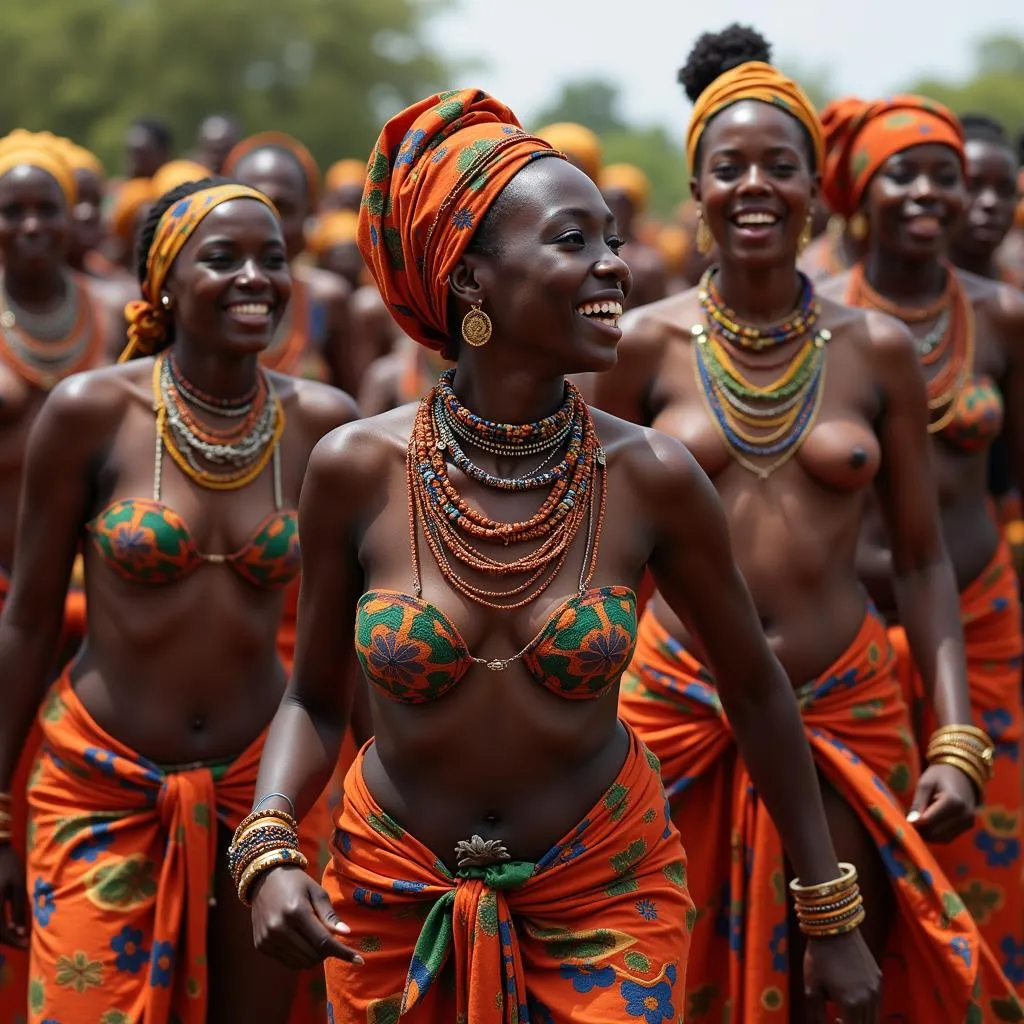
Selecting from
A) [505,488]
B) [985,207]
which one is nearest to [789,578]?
[505,488]

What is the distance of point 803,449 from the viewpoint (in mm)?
5082

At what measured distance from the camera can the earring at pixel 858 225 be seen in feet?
21.9

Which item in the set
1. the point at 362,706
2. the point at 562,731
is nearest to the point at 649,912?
the point at 562,731

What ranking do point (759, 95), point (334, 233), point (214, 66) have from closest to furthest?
point (759, 95) < point (334, 233) < point (214, 66)

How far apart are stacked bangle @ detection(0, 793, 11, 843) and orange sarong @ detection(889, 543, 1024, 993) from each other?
2585mm

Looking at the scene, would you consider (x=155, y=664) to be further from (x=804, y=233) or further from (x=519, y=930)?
(x=804, y=233)

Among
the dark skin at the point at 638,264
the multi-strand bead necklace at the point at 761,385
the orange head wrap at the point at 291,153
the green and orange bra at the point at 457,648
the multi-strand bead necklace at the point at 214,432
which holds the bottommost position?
the green and orange bra at the point at 457,648

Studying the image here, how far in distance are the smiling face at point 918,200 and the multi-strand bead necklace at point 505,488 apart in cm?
282

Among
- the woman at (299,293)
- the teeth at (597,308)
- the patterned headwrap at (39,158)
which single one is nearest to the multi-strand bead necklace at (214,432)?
the teeth at (597,308)

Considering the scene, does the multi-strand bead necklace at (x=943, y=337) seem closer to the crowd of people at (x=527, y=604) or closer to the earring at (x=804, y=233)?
the crowd of people at (x=527, y=604)

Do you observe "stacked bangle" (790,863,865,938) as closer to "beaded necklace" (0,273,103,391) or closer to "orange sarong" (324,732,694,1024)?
"orange sarong" (324,732,694,1024)

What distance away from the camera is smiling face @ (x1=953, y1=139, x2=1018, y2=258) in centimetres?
857

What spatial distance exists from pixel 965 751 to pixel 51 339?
413 centimetres

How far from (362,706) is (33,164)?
11.7ft
